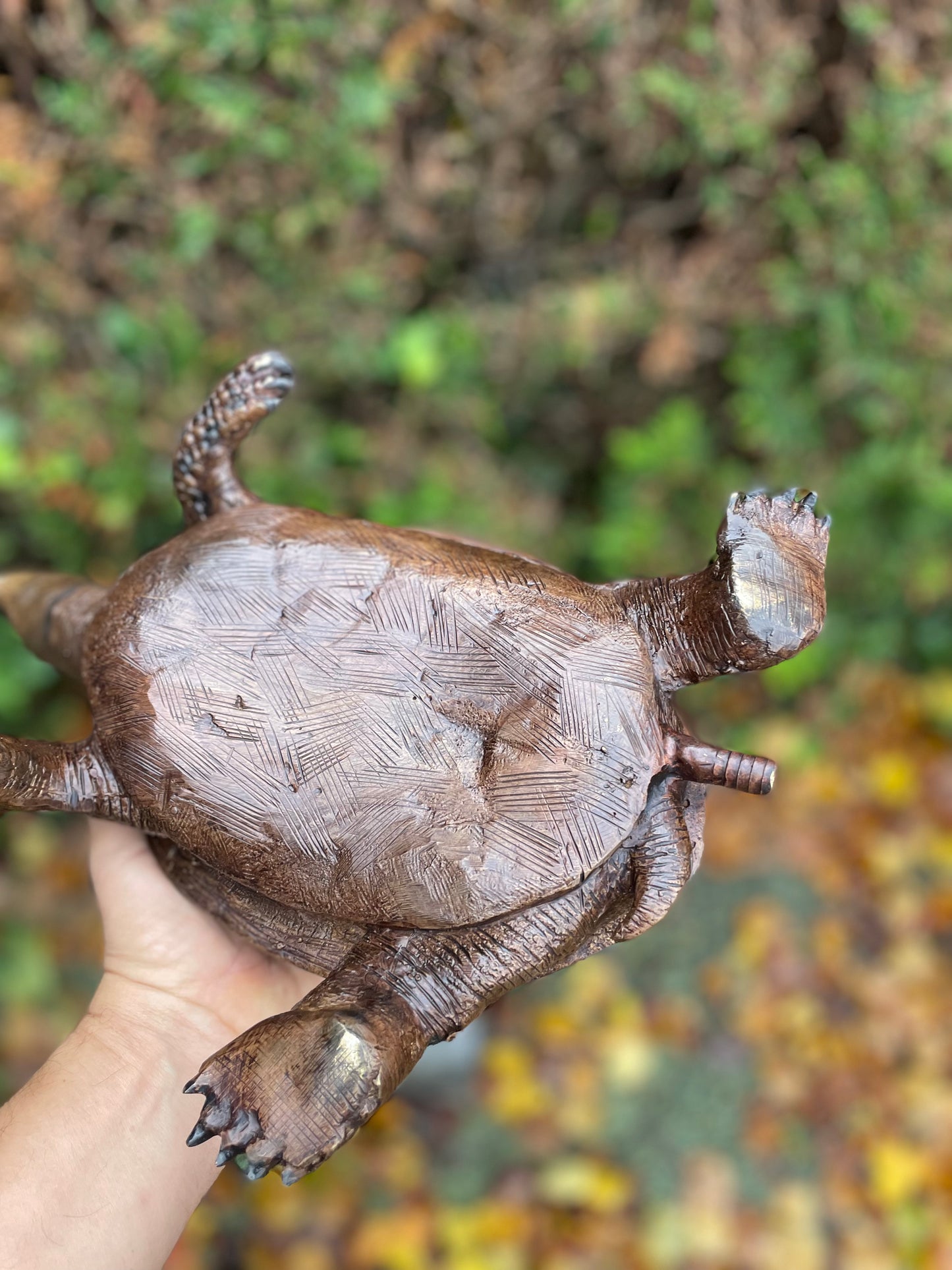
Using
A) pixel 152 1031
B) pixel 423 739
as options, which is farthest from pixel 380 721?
pixel 152 1031

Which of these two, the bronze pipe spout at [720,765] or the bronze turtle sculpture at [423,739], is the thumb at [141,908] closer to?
the bronze turtle sculpture at [423,739]

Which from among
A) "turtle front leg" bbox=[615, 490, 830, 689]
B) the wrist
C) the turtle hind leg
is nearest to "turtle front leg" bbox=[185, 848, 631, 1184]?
the turtle hind leg

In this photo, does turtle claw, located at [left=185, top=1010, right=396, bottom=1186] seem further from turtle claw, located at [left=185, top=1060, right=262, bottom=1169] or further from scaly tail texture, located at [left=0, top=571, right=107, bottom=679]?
scaly tail texture, located at [left=0, top=571, right=107, bottom=679]

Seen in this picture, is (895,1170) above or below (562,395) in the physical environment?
below

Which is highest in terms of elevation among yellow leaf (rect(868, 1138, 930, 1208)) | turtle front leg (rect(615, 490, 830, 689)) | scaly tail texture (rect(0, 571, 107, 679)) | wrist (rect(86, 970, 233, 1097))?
turtle front leg (rect(615, 490, 830, 689))

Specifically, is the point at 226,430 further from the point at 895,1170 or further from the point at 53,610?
the point at 895,1170

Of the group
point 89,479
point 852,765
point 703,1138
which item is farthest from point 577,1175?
point 89,479

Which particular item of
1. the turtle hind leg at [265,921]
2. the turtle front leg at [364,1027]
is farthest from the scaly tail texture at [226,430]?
the turtle front leg at [364,1027]
